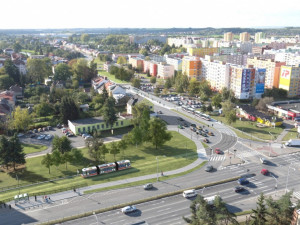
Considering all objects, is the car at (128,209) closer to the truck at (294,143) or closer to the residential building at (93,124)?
the residential building at (93,124)

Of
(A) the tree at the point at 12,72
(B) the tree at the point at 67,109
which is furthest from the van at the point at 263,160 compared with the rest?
(A) the tree at the point at 12,72

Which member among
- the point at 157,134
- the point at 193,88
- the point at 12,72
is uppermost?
the point at 12,72

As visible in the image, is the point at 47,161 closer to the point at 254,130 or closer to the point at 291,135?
the point at 254,130

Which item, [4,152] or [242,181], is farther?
[4,152]

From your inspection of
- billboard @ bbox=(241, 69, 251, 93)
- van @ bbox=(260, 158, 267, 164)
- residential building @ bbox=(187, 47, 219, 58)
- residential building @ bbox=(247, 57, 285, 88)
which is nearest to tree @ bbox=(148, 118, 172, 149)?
van @ bbox=(260, 158, 267, 164)

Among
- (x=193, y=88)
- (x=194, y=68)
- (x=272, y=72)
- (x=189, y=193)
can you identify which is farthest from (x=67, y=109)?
(x=272, y=72)
